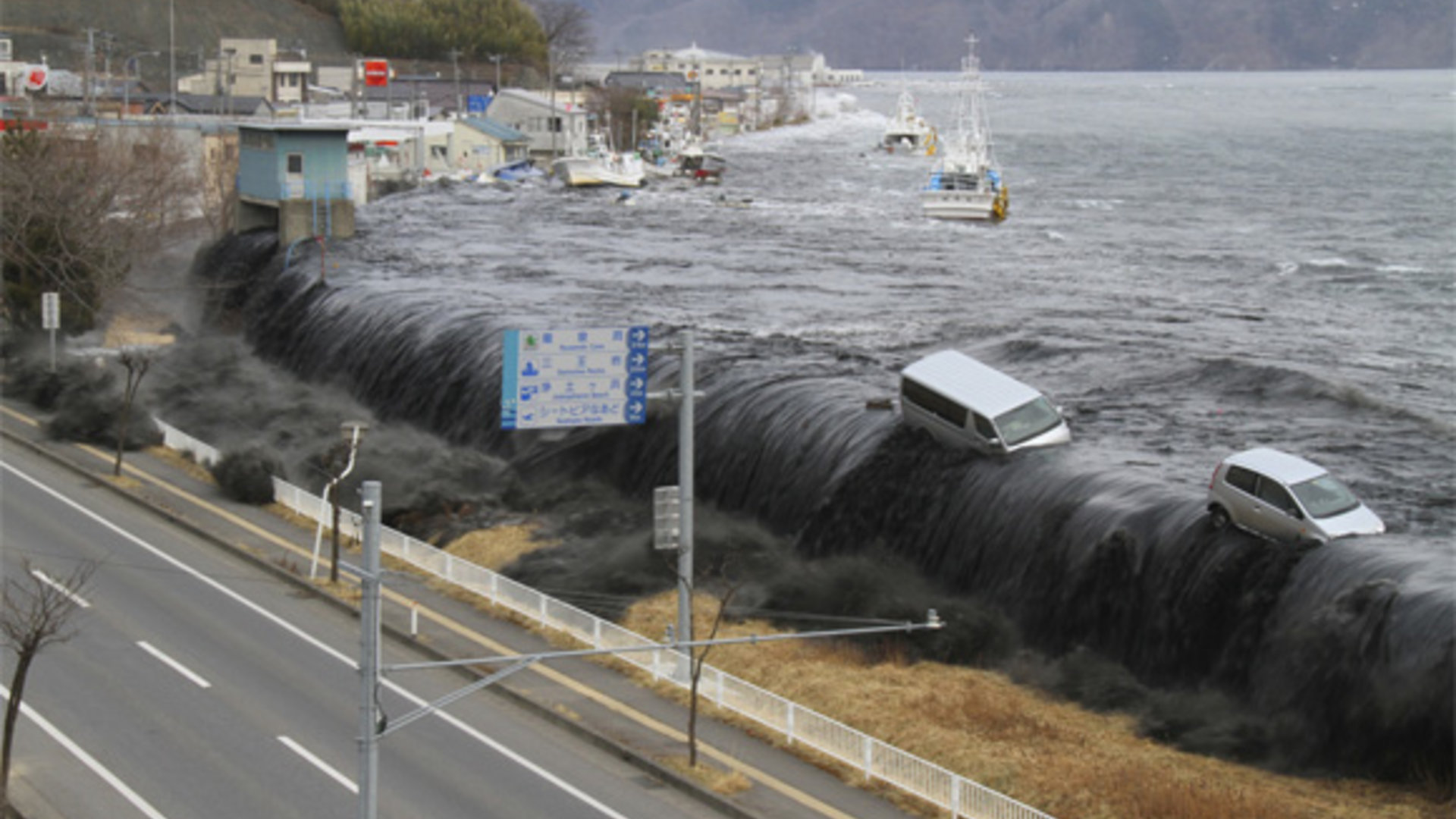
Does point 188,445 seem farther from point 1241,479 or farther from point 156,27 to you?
point 156,27

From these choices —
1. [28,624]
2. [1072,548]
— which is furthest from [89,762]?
[1072,548]

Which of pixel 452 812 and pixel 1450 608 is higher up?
pixel 1450 608

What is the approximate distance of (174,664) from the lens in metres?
28.8

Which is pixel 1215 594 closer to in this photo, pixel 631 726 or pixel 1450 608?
pixel 1450 608

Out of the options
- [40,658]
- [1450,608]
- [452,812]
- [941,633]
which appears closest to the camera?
[452,812]

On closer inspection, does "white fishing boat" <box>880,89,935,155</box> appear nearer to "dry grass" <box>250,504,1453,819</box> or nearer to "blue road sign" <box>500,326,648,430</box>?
"dry grass" <box>250,504,1453,819</box>

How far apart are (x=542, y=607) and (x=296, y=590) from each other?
539cm

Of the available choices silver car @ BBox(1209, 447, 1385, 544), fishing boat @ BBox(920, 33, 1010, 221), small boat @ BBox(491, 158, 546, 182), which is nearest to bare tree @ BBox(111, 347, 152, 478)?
silver car @ BBox(1209, 447, 1385, 544)

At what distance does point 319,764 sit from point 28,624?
233 inches

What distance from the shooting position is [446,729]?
2639cm

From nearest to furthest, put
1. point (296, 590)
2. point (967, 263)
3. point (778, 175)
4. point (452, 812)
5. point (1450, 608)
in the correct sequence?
point (452, 812), point (1450, 608), point (296, 590), point (967, 263), point (778, 175)

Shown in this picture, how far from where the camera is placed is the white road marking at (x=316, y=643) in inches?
953

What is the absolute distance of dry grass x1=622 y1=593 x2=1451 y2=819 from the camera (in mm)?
22969

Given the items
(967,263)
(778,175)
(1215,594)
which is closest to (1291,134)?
(778,175)
